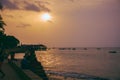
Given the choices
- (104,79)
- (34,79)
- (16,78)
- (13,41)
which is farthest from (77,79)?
(34,79)

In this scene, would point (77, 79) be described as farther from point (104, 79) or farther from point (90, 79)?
point (104, 79)

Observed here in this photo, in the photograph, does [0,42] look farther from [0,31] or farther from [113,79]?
[113,79]

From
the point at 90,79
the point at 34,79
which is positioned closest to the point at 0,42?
the point at 90,79

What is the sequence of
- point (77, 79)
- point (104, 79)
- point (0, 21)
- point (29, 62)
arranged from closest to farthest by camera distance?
point (29, 62), point (0, 21), point (77, 79), point (104, 79)

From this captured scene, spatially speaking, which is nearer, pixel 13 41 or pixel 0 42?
pixel 0 42

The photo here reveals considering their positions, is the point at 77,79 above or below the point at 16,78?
below

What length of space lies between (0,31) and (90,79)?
15.4 meters

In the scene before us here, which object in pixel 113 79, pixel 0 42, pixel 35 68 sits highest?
pixel 0 42

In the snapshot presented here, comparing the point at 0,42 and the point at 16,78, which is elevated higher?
the point at 0,42

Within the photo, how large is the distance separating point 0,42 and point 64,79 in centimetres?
1004

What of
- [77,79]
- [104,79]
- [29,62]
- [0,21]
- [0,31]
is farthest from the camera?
[104,79]

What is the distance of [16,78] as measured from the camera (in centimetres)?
1956

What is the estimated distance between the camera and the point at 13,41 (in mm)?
49531

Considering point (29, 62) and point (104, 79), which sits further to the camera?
point (104, 79)
